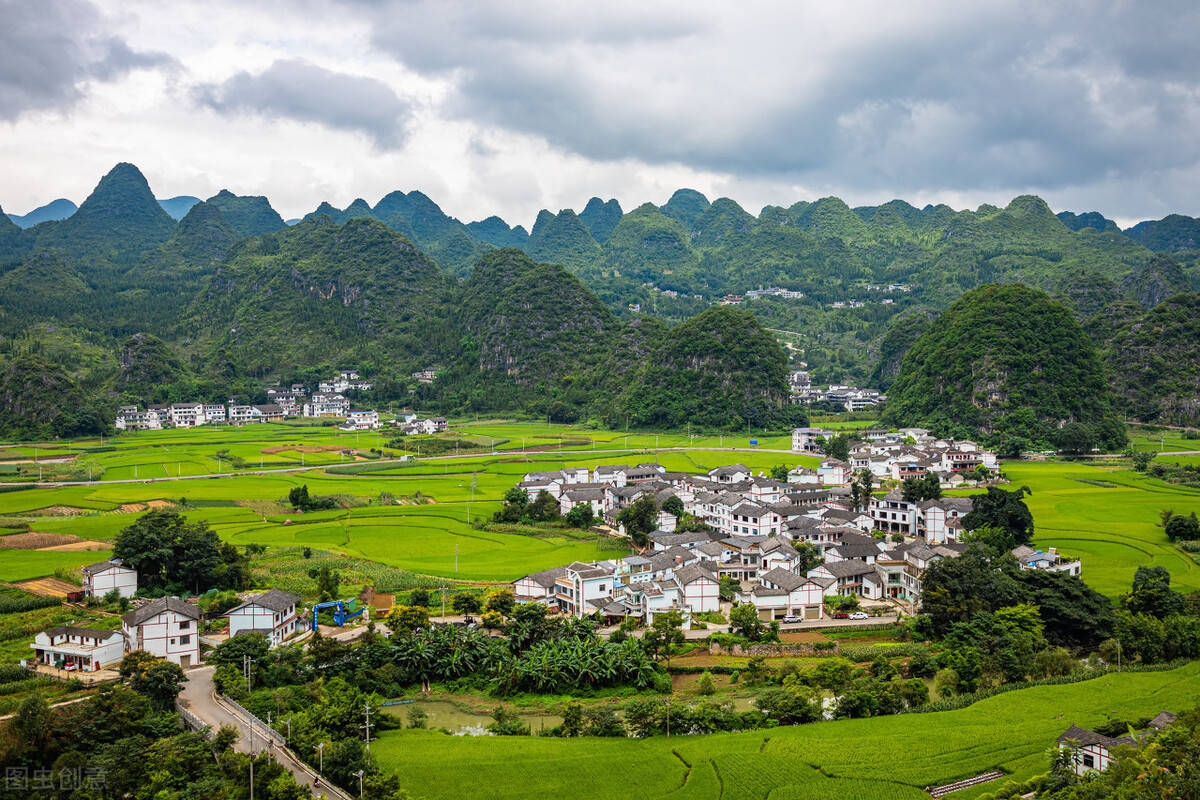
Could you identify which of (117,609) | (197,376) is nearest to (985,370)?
(117,609)

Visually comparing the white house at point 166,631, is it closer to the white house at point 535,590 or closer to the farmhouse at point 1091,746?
the white house at point 535,590

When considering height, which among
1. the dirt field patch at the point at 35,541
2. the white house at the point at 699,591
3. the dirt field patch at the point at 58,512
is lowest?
the white house at the point at 699,591

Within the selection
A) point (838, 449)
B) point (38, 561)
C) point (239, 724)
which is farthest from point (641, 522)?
point (38, 561)

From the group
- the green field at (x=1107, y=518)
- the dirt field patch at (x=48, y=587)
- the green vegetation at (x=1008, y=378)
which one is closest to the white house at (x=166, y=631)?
the dirt field patch at (x=48, y=587)

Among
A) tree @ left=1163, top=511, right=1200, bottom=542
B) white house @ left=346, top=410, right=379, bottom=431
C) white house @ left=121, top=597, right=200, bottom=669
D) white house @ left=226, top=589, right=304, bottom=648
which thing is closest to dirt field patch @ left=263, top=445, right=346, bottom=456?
white house @ left=346, top=410, right=379, bottom=431

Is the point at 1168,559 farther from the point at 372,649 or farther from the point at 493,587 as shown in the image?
the point at 372,649
